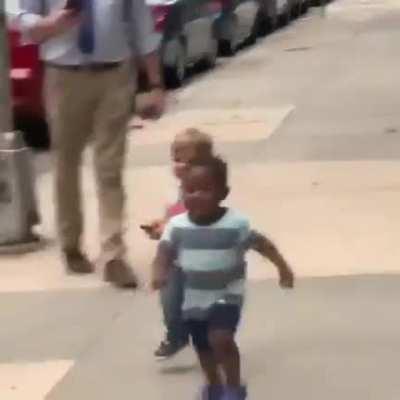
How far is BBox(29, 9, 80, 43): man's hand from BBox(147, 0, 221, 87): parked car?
8.74m

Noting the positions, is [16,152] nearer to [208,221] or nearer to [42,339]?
[42,339]

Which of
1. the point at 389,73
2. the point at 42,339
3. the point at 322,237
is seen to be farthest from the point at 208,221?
the point at 389,73

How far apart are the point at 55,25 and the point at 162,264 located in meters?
2.27

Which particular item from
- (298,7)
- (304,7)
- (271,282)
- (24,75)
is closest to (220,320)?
(271,282)

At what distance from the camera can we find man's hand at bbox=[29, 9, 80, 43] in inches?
292

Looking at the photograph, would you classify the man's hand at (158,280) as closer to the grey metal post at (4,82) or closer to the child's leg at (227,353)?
the child's leg at (227,353)

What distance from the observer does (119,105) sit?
764 centimetres

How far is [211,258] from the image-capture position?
17.8ft

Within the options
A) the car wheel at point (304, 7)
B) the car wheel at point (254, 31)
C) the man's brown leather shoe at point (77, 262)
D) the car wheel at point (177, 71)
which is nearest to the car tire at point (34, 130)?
the car wheel at point (177, 71)

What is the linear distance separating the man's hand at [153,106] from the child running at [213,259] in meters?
2.00

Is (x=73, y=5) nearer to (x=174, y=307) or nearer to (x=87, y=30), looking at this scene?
(x=87, y=30)

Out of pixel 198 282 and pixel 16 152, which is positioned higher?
pixel 198 282

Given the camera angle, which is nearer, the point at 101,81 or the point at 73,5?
the point at 73,5

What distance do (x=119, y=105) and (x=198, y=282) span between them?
2347mm
